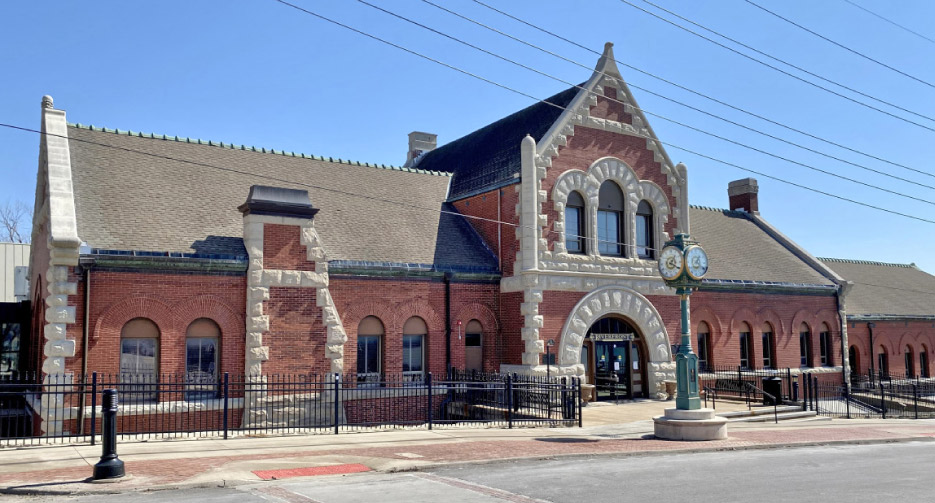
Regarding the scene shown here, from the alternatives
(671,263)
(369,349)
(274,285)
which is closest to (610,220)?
(671,263)

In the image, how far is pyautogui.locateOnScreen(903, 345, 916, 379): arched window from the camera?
37.9 meters

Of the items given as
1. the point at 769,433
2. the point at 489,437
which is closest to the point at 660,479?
the point at 489,437

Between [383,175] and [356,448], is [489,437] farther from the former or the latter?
[383,175]

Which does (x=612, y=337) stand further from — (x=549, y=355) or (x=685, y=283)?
(x=685, y=283)

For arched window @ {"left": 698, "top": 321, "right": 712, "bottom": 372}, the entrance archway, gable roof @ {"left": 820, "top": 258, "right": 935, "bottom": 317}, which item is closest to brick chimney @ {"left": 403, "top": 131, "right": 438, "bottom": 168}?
the entrance archway

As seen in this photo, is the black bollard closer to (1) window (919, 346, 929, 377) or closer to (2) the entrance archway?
(2) the entrance archway

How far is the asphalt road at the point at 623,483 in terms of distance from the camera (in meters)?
10.5

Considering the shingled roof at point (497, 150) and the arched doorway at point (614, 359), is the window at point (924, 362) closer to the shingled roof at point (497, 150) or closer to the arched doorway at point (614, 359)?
A: the arched doorway at point (614, 359)

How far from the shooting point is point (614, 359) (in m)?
25.8

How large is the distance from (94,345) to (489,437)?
9056 millimetres

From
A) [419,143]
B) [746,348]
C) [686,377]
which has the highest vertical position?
[419,143]

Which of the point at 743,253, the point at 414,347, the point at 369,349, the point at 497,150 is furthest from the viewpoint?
the point at 743,253

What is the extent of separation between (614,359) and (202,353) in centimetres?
1326

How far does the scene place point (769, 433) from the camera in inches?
755
